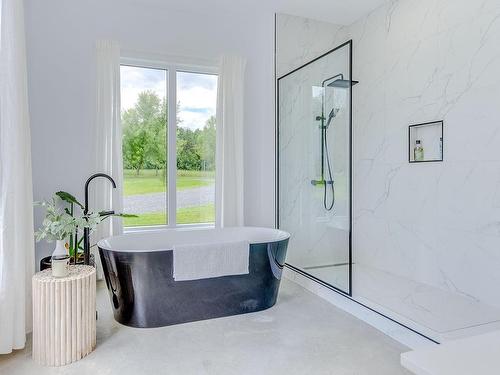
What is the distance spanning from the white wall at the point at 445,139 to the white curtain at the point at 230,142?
834mm

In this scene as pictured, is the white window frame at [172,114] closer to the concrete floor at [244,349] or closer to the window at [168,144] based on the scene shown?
the window at [168,144]

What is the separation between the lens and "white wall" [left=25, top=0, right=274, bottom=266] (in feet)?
11.5

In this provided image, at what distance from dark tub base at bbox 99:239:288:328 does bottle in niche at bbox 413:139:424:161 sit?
1.65 m

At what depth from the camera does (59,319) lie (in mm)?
2215

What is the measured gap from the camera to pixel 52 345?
222 centimetres

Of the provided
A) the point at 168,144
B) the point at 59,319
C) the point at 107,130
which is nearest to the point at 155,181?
the point at 168,144

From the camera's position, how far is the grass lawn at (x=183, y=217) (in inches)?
158

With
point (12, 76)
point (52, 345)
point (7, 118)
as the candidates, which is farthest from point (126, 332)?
point (12, 76)

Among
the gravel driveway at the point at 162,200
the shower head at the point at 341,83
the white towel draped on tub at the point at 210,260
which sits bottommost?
the white towel draped on tub at the point at 210,260

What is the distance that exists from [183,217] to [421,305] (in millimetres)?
2486

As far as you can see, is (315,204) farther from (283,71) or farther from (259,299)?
(283,71)

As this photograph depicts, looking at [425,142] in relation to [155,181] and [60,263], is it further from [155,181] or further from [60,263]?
[60,263]

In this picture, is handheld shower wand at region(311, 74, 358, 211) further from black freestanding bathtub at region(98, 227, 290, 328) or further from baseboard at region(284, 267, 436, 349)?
baseboard at region(284, 267, 436, 349)

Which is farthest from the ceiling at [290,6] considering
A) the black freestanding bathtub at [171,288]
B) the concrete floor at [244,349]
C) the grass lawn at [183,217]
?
the concrete floor at [244,349]
